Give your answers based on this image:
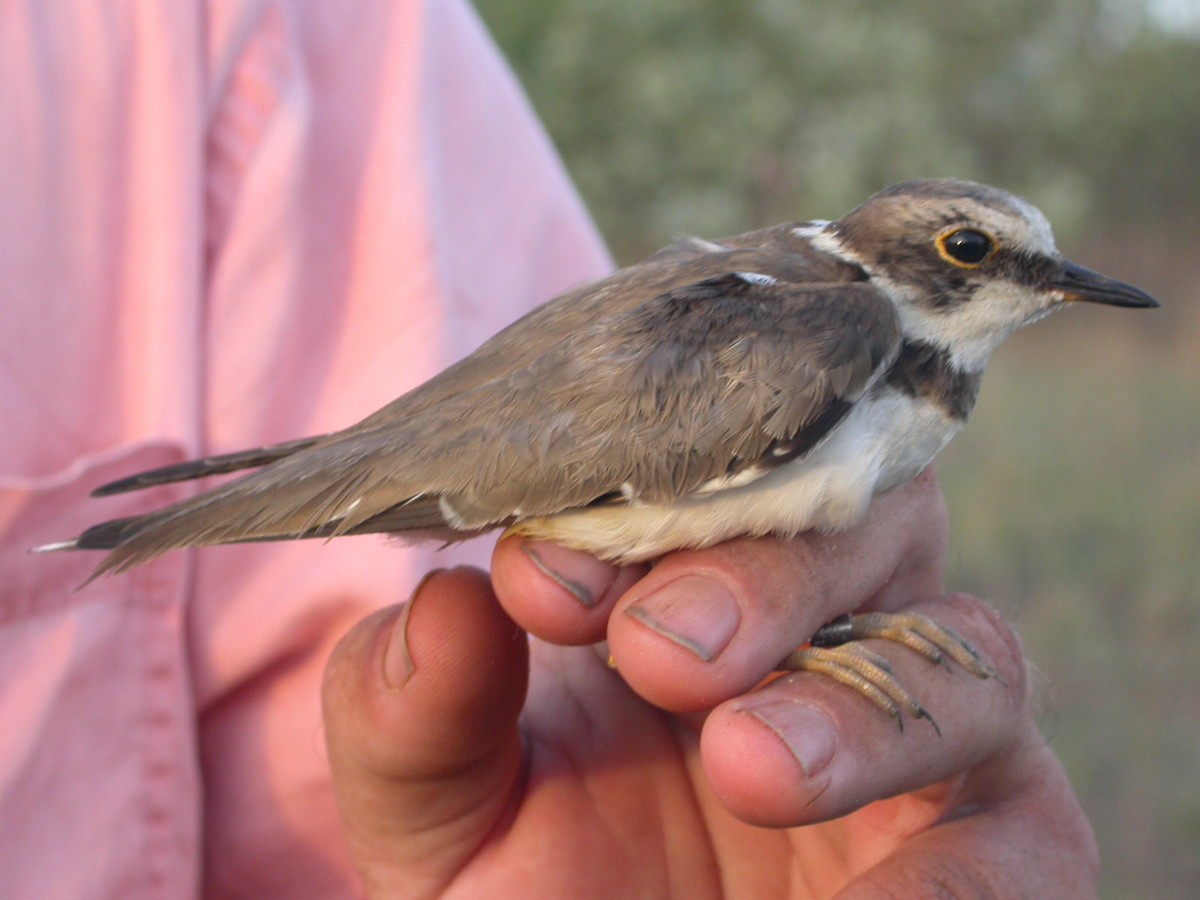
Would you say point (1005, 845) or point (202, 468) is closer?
point (1005, 845)

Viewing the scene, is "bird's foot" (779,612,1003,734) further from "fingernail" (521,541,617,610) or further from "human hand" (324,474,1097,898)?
"fingernail" (521,541,617,610)

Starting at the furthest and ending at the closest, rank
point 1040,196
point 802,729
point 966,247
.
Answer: point 1040,196 → point 966,247 → point 802,729

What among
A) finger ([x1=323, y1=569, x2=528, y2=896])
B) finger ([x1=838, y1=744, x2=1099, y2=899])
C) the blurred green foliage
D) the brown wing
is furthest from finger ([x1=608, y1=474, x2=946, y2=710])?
the blurred green foliage

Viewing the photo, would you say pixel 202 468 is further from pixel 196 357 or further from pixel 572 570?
pixel 572 570

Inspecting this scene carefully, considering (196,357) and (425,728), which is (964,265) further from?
(196,357)

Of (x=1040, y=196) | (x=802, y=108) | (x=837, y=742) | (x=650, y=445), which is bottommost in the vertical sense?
(x=1040, y=196)

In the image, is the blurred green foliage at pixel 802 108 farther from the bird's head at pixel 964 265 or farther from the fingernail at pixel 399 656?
the fingernail at pixel 399 656

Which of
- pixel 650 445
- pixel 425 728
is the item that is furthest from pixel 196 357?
pixel 650 445

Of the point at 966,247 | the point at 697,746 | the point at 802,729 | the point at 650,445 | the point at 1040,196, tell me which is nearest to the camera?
the point at 802,729

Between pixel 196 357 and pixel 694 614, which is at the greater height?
pixel 196 357
